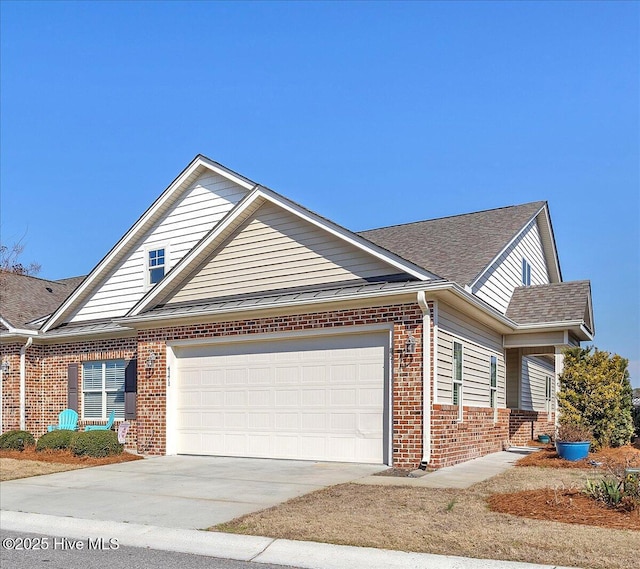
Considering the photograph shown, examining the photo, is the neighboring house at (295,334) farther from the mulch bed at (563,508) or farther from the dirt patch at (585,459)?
the mulch bed at (563,508)

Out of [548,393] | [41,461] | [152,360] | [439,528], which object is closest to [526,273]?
[548,393]

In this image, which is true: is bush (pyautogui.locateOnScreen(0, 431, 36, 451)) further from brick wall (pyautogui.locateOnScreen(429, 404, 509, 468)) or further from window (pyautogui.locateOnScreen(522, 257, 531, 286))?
window (pyautogui.locateOnScreen(522, 257, 531, 286))

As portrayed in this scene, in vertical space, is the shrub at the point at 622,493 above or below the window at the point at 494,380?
below

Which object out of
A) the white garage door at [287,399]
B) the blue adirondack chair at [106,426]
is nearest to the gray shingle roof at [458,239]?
the white garage door at [287,399]

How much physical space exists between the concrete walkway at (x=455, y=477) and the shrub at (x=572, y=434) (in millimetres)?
1107

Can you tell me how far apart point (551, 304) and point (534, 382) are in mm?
4785

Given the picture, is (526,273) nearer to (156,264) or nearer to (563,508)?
(156,264)

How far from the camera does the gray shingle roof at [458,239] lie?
52.1ft

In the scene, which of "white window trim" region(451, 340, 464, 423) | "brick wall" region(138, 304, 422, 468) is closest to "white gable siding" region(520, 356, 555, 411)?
"white window trim" region(451, 340, 464, 423)

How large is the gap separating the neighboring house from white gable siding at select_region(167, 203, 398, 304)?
1.3 inches

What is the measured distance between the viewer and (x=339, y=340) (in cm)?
1437

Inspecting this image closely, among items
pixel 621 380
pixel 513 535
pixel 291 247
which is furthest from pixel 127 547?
pixel 621 380

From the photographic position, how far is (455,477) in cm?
1184

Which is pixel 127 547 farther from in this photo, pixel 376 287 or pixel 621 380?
pixel 621 380
